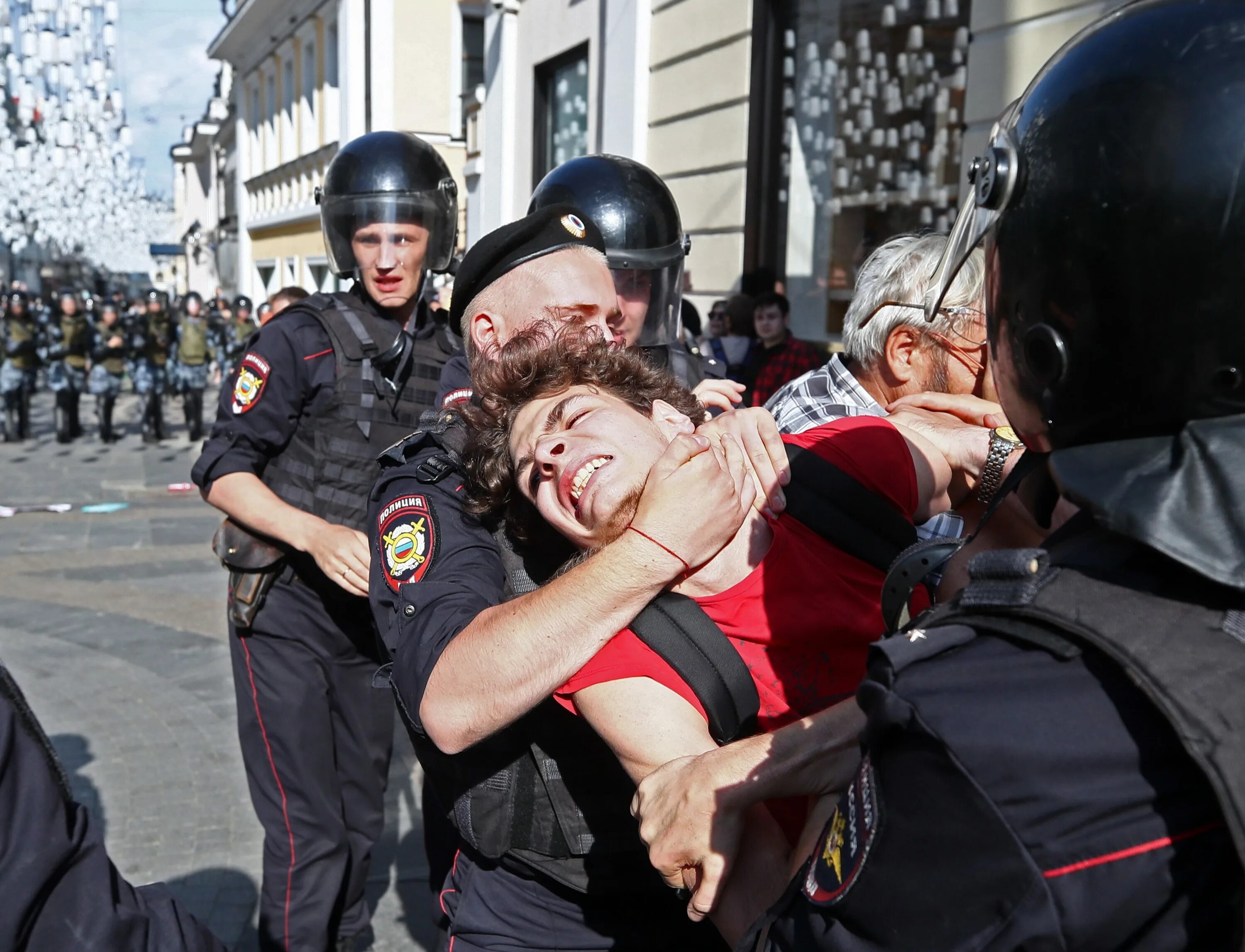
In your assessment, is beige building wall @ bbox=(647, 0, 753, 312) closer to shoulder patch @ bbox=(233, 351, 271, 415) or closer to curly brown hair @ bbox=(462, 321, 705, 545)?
Answer: shoulder patch @ bbox=(233, 351, 271, 415)

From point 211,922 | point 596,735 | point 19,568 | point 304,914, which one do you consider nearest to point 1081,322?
point 596,735

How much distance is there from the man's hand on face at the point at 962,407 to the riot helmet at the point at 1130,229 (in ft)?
2.87

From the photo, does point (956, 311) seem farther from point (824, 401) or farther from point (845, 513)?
point (845, 513)

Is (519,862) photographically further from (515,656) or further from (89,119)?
(89,119)

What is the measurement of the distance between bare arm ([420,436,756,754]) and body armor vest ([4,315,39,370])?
46.9 ft

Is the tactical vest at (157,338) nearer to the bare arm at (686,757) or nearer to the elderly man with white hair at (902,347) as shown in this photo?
the elderly man with white hair at (902,347)

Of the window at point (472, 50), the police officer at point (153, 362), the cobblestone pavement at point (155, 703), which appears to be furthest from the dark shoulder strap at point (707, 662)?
the window at point (472, 50)

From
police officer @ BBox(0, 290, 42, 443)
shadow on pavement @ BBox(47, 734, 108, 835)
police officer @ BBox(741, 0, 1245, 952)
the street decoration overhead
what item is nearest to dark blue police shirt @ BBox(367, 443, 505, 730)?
police officer @ BBox(741, 0, 1245, 952)

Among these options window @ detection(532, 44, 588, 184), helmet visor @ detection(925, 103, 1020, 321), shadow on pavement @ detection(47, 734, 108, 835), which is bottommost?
shadow on pavement @ detection(47, 734, 108, 835)

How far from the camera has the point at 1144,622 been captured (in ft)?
2.63

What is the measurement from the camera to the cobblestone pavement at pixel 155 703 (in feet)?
11.9

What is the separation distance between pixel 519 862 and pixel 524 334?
0.80 m

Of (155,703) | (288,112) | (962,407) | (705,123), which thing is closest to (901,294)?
(962,407)

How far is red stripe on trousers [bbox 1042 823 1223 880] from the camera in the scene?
78cm
